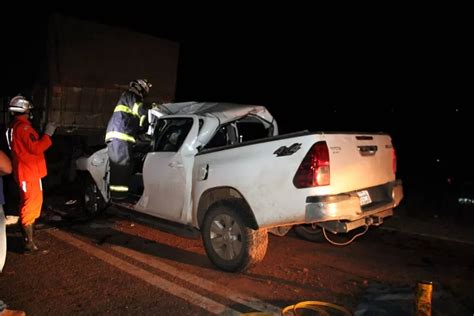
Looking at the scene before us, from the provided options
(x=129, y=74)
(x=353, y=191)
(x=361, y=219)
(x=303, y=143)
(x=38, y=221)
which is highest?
(x=129, y=74)

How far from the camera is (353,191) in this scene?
4730 millimetres

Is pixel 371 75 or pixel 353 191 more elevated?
pixel 371 75

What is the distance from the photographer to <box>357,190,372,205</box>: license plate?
4.82m

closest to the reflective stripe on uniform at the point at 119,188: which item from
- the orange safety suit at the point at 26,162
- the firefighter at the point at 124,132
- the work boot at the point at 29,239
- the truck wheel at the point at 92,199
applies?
the firefighter at the point at 124,132

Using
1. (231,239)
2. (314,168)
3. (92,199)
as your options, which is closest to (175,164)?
(231,239)

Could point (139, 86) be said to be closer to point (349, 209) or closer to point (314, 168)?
point (314, 168)

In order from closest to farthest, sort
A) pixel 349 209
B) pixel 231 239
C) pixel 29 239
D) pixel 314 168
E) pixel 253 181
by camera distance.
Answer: pixel 314 168, pixel 349 209, pixel 253 181, pixel 231 239, pixel 29 239

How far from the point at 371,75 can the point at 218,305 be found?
26869 mm

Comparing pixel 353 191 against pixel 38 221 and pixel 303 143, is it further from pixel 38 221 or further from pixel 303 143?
pixel 38 221

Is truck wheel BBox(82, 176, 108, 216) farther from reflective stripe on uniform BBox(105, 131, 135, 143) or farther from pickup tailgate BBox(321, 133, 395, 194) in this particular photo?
pickup tailgate BBox(321, 133, 395, 194)

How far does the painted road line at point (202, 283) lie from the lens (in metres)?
4.18

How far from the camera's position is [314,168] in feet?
14.3

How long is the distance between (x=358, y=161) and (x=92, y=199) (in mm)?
4691

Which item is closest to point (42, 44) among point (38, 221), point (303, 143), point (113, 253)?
point (38, 221)
